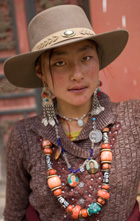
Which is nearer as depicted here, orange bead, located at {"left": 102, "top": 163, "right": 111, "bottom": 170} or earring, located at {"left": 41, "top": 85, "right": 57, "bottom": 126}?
orange bead, located at {"left": 102, "top": 163, "right": 111, "bottom": 170}

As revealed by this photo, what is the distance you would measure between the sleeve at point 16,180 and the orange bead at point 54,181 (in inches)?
8.5

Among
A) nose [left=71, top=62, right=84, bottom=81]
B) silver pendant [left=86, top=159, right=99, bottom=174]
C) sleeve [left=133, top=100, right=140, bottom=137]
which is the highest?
nose [left=71, top=62, right=84, bottom=81]

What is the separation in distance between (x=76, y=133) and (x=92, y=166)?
193 millimetres

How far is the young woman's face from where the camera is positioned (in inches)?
39.3

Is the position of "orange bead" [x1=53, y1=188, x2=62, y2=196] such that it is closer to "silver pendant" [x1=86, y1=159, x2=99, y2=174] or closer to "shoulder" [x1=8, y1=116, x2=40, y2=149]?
"silver pendant" [x1=86, y1=159, x2=99, y2=174]

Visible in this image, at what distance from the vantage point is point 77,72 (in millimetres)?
986

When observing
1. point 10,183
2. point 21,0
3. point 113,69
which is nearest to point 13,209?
point 10,183

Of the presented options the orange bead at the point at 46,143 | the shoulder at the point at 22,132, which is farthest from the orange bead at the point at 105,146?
the shoulder at the point at 22,132

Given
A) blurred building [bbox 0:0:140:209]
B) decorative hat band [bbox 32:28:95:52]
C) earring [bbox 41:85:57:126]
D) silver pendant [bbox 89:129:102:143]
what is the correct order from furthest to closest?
blurred building [bbox 0:0:140:209], earring [bbox 41:85:57:126], silver pendant [bbox 89:129:102:143], decorative hat band [bbox 32:28:95:52]

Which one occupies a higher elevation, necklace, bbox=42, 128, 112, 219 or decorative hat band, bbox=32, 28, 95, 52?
decorative hat band, bbox=32, 28, 95, 52

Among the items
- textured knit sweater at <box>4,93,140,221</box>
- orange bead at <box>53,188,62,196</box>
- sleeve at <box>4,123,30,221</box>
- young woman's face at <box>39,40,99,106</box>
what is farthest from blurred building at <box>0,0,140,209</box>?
orange bead at <box>53,188,62,196</box>

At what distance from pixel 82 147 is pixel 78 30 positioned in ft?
1.67

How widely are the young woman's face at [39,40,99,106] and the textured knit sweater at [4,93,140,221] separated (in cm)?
18

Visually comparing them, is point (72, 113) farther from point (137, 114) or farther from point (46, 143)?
point (137, 114)
